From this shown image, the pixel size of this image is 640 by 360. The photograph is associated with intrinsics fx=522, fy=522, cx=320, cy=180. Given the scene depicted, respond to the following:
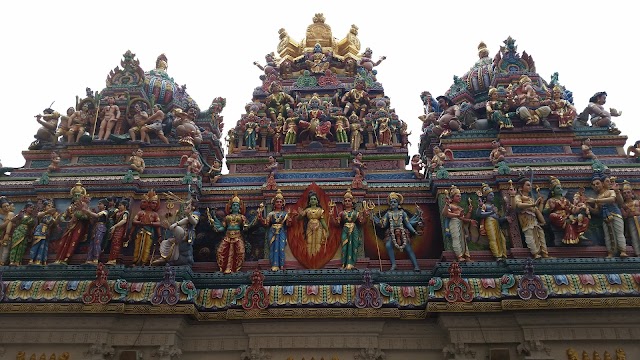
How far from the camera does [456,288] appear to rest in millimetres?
12562

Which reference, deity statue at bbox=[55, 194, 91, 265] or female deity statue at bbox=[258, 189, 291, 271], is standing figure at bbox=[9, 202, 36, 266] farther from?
female deity statue at bbox=[258, 189, 291, 271]

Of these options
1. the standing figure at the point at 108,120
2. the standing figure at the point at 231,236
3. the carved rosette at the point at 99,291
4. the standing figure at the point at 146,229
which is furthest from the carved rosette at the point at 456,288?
the standing figure at the point at 108,120

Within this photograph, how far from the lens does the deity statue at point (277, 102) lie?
1898 cm

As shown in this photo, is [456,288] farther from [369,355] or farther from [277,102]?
[277,102]

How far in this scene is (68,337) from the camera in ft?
42.3

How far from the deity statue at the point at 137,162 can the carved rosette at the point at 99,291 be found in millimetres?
3962

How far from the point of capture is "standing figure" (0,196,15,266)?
14.6 m

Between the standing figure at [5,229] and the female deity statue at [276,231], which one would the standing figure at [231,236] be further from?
the standing figure at [5,229]

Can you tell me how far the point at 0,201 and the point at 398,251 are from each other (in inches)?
467

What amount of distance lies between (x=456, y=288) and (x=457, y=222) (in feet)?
7.22

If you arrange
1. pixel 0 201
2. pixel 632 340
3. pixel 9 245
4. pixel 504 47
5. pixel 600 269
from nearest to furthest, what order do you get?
pixel 632 340
pixel 600 269
pixel 9 245
pixel 0 201
pixel 504 47

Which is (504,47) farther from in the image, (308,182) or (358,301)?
(358,301)

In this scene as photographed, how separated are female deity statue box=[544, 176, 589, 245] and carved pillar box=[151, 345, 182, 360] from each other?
1039 centimetres

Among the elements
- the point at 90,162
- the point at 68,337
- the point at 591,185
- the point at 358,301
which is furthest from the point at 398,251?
the point at 90,162
